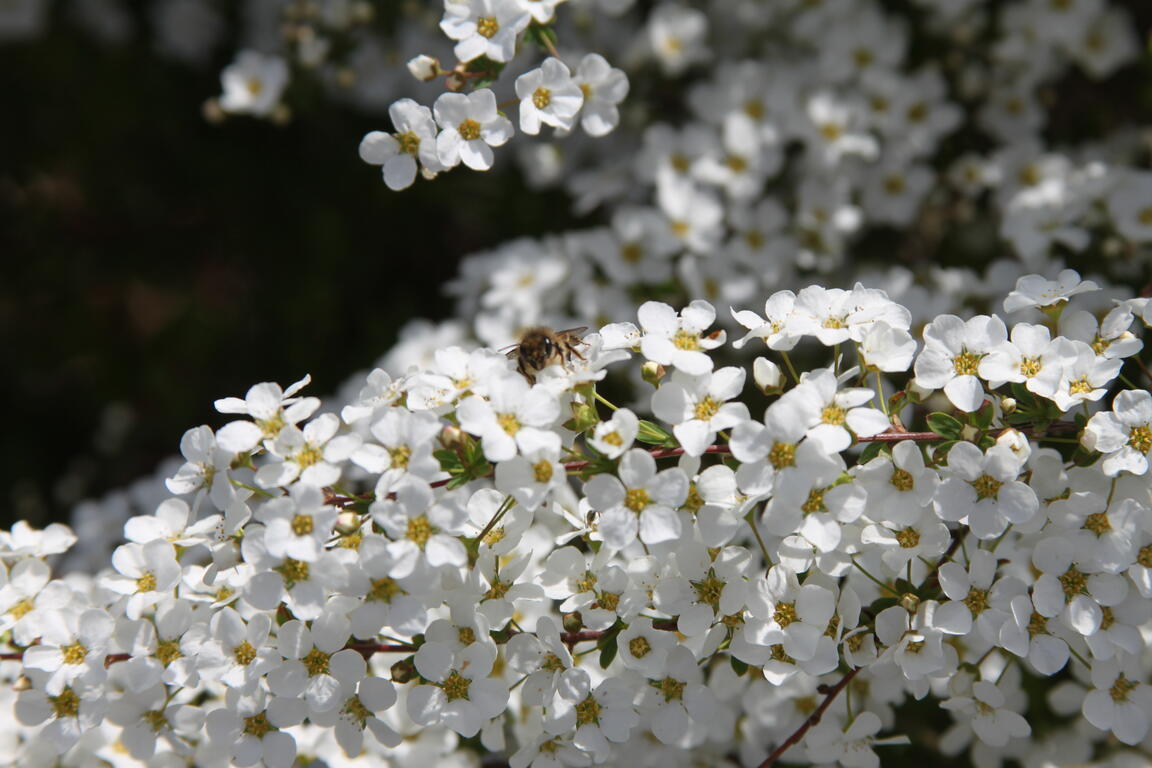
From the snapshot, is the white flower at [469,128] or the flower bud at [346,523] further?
the white flower at [469,128]

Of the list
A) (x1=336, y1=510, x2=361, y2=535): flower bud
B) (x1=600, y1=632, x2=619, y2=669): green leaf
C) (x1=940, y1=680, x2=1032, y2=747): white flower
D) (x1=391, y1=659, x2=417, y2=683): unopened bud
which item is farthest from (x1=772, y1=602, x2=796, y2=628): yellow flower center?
(x1=336, y1=510, x2=361, y2=535): flower bud

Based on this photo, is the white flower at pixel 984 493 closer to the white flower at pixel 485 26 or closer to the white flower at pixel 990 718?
the white flower at pixel 990 718

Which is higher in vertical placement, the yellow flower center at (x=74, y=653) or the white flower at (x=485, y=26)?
the white flower at (x=485, y=26)

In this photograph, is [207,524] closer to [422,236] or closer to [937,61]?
[422,236]

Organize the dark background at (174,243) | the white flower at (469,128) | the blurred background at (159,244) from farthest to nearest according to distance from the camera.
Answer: the blurred background at (159,244)
the dark background at (174,243)
the white flower at (469,128)

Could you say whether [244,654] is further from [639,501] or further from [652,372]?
[652,372]

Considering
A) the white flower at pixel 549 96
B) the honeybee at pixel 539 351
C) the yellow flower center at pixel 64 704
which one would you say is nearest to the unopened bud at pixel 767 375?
the honeybee at pixel 539 351

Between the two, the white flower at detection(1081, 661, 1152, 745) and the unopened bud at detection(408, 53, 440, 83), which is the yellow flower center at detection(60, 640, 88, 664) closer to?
the unopened bud at detection(408, 53, 440, 83)

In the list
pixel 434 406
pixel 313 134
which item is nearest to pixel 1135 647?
pixel 434 406
